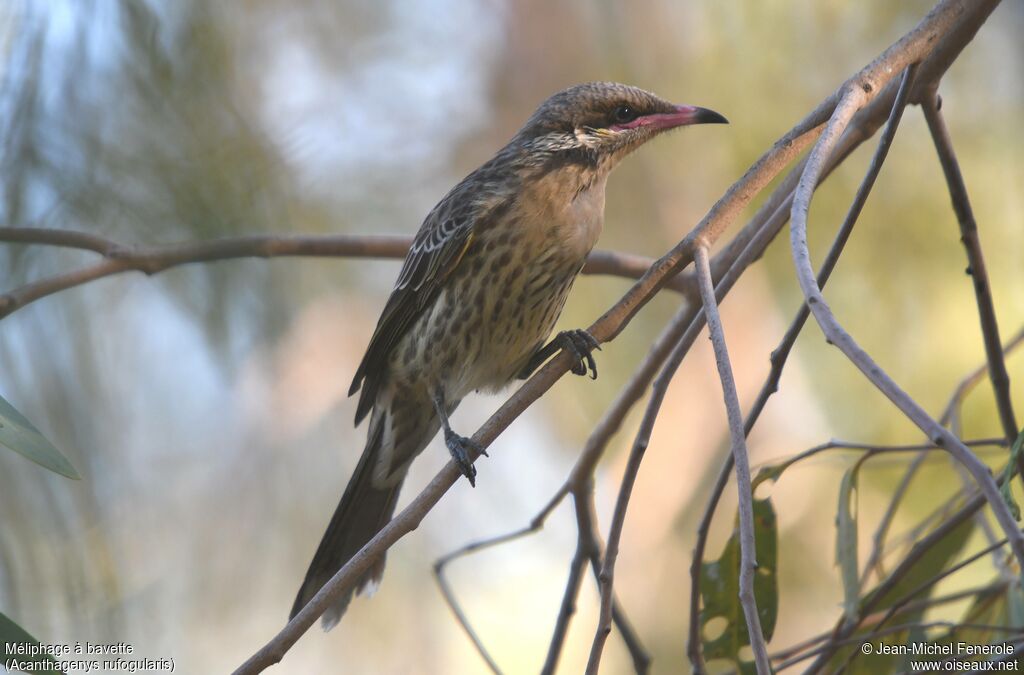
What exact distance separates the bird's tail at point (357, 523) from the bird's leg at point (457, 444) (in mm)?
246

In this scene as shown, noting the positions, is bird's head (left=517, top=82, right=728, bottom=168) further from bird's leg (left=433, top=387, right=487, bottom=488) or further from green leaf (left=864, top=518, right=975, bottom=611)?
green leaf (left=864, top=518, right=975, bottom=611)

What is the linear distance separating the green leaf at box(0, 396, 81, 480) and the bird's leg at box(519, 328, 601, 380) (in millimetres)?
1111

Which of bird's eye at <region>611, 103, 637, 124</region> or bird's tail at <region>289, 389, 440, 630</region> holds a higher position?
bird's eye at <region>611, 103, 637, 124</region>

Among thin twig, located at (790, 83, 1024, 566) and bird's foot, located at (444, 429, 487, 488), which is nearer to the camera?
thin twig, located at (790, 83, 1024, 566)

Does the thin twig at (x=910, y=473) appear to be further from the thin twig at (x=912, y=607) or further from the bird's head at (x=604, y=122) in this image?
the bird's head at (x=604, y=122)

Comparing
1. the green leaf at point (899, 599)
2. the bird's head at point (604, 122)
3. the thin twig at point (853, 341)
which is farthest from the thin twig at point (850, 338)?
the bird's head at point (604, 122)

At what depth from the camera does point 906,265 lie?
4977mm

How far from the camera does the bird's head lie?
3.30 meters

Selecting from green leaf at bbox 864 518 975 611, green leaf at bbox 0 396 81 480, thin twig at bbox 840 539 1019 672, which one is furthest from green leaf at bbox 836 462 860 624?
green leaf at bbox 0 396 81 480

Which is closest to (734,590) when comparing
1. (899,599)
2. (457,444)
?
(899,599)

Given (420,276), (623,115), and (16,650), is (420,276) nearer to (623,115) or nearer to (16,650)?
(623,115)

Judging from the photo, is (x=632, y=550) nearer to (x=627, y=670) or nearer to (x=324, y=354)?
(x=627, y=670)

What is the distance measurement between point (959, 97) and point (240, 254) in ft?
12.1

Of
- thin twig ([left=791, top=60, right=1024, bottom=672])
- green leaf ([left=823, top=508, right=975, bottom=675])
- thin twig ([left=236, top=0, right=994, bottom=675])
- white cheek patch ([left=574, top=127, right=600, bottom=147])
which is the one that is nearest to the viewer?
thin twig ([left=791, top=60, right=1024, bottom=672])
